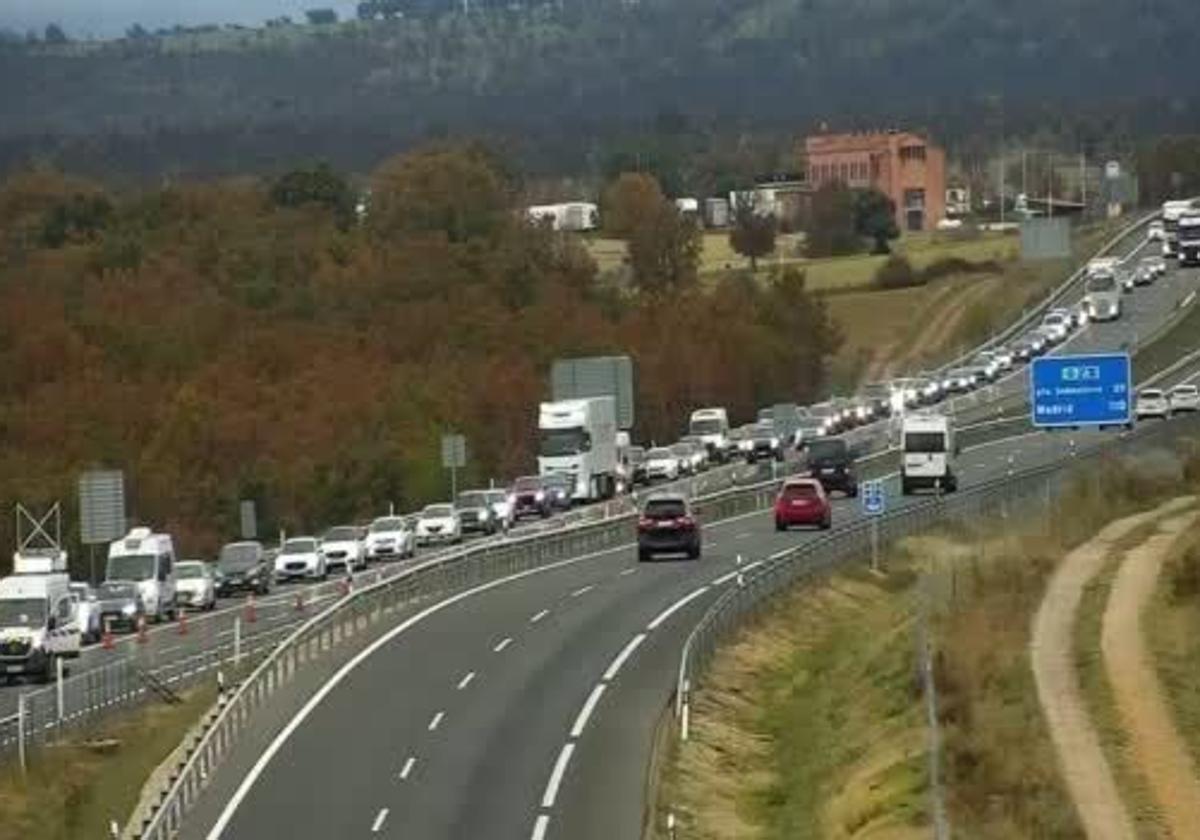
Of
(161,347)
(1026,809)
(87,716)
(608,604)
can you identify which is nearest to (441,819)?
(1026,809)

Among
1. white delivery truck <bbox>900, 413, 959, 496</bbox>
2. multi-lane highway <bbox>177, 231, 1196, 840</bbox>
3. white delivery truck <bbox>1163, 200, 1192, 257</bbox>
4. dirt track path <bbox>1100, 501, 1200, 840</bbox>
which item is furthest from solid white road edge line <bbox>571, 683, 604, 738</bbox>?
white delivery truck <bbox>1163, 200, 1192, 257</bbox>

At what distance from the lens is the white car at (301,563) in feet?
259

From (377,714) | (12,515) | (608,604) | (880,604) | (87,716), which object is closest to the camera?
(377,714)

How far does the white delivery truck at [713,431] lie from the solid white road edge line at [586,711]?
6326cm

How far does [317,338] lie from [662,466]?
33034 millimetres

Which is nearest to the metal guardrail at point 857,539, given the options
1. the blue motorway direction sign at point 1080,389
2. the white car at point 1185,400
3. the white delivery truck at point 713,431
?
the blue motorway direction sign at point 1080,389

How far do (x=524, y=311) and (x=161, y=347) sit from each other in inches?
730

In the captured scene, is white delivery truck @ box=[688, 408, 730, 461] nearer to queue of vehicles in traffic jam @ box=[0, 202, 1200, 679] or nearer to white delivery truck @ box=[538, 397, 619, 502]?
queue of vehicles in traffic jam @ box=[0, 202, 1200, 679]

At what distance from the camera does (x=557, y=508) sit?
Result: 92688mm

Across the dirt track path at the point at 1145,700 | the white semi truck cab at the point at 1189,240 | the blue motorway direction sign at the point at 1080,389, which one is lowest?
Result: the dirt track path at the point at 1145,700

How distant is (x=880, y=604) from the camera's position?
2507 inches

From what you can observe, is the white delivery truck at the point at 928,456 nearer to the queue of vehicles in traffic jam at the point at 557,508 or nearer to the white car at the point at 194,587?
the queue of vehicles in traffic jam at the point at 557,508

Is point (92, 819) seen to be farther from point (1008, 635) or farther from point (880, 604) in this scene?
point (880, 604)

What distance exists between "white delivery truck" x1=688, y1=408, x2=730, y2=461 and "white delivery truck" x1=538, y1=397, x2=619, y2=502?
45.4ft
